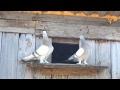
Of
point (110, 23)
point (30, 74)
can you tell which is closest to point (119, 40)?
point (110, 23)

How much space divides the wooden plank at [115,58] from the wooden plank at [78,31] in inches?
3.7

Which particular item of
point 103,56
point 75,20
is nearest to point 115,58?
point 103,56

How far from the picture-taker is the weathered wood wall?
4344mm

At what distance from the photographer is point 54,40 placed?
14.9 feet

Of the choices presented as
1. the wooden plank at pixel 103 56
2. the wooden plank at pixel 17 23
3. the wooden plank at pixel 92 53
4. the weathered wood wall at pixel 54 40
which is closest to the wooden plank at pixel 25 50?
the weathered wood wall at pixel 54 40

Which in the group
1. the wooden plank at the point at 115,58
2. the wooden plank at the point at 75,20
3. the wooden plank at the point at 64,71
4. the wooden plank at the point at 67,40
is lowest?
the wooden plank at the point at 64,71

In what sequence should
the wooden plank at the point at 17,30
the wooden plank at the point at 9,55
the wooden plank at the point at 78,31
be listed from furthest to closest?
the wooden plank at the point at 78,31 → the wooden plank at the point at 17,30 → the wooden plank at the point at 9,55

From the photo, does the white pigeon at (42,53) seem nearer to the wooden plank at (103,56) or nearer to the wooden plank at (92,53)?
the wooden plank at (92,53)

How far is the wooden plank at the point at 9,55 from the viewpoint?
431 centimetres

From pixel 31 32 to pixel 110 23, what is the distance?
948 mm

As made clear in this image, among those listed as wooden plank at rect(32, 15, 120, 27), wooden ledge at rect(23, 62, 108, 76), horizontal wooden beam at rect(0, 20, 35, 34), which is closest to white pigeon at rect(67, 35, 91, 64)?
wooden ledge at rect(23, 62, 108, 76)

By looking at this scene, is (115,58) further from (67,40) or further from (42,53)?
(42,53)

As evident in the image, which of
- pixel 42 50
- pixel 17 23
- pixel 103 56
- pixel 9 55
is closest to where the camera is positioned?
pixel 42 50

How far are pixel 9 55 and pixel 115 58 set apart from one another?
1.22 metres
